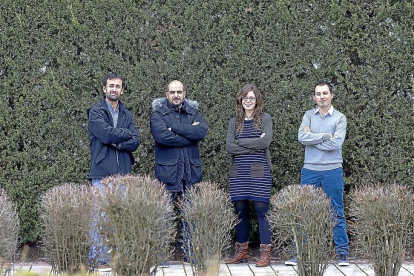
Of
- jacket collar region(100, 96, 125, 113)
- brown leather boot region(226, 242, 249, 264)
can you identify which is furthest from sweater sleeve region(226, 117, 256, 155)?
jacket collar region(100, 96, 125, 113)

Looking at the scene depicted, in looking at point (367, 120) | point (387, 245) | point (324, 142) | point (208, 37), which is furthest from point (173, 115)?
point (387, 245)

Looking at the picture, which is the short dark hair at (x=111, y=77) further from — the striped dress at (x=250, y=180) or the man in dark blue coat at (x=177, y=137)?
the striped dress at (x=250, y=180)

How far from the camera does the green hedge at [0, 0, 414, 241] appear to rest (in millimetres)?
7527

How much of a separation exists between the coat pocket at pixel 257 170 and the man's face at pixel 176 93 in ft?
3.58

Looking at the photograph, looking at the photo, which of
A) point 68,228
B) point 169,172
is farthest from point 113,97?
point 68,228

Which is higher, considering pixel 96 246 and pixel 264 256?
pixel 96 246

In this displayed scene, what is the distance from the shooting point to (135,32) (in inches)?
304

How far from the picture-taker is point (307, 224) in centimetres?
571

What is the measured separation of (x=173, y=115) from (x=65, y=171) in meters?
1.54

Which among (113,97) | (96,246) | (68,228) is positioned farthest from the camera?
(113,97)

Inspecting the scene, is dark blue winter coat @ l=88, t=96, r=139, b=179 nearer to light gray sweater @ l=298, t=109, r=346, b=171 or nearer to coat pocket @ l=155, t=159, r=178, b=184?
coat pocket @ l=155, t=159, r=178, b=184

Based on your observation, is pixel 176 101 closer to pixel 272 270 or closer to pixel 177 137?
pixel 177 137

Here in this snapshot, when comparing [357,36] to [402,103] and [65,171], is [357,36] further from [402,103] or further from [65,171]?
[65,171]

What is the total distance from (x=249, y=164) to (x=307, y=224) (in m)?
1.53
